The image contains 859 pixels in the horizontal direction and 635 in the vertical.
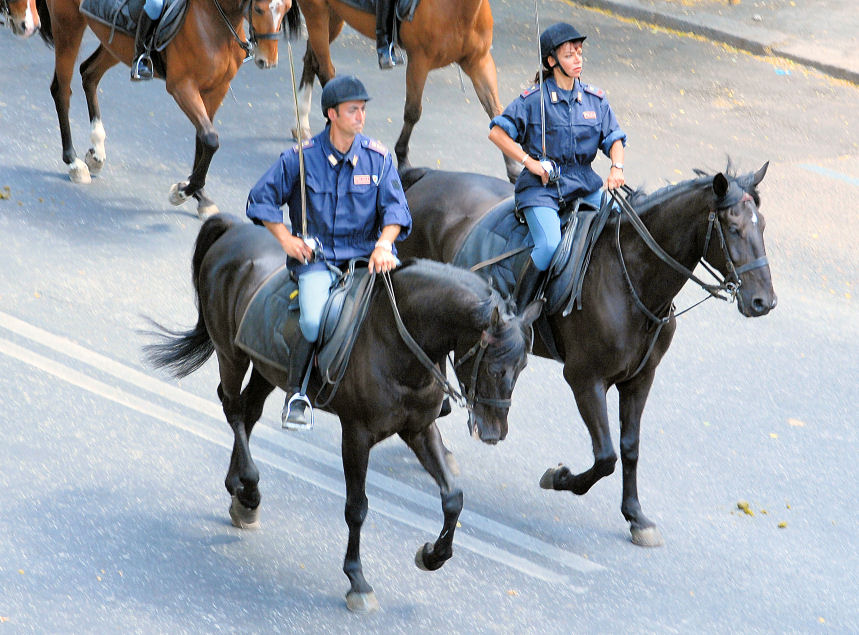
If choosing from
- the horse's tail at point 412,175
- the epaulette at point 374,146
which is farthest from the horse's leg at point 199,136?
the epaulette at point 374,146

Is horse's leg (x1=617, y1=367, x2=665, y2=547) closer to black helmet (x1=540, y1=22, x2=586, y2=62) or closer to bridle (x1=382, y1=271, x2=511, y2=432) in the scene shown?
bridle (x1=382, y1=271, x2=511, y2=432)

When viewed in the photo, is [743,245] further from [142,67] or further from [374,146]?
[142,67]

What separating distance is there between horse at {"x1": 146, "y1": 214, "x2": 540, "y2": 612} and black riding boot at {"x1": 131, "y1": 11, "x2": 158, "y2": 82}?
4091 mm

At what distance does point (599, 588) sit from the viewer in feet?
22.8

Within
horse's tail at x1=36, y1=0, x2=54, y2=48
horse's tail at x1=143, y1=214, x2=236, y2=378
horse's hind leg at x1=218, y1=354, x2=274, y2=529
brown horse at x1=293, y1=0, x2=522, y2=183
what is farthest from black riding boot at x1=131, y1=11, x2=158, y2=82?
horse's hind leg at x1=218, y1=354, x2=274, y2=529

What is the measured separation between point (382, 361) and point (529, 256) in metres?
1.81

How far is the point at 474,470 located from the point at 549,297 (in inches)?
52.4

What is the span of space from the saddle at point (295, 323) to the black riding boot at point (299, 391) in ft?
0.03

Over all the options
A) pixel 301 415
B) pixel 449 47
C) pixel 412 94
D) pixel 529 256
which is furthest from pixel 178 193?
pixel 301 415

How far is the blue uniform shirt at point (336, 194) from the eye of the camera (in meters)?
6.32

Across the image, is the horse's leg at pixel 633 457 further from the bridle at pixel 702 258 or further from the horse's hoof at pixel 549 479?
the horse's hoof at pixel 549 479

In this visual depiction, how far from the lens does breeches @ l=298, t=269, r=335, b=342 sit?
20.5ft

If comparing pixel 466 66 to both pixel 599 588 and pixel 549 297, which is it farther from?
pixel 599 588

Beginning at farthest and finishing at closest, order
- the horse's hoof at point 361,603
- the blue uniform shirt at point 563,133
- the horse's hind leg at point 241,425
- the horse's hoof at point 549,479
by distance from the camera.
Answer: the horse's hoof at point 549,479
the blue uniform shirt at point 563,133
the horse's hind leg at point 241,425
the horse's hoof at point 361,603
